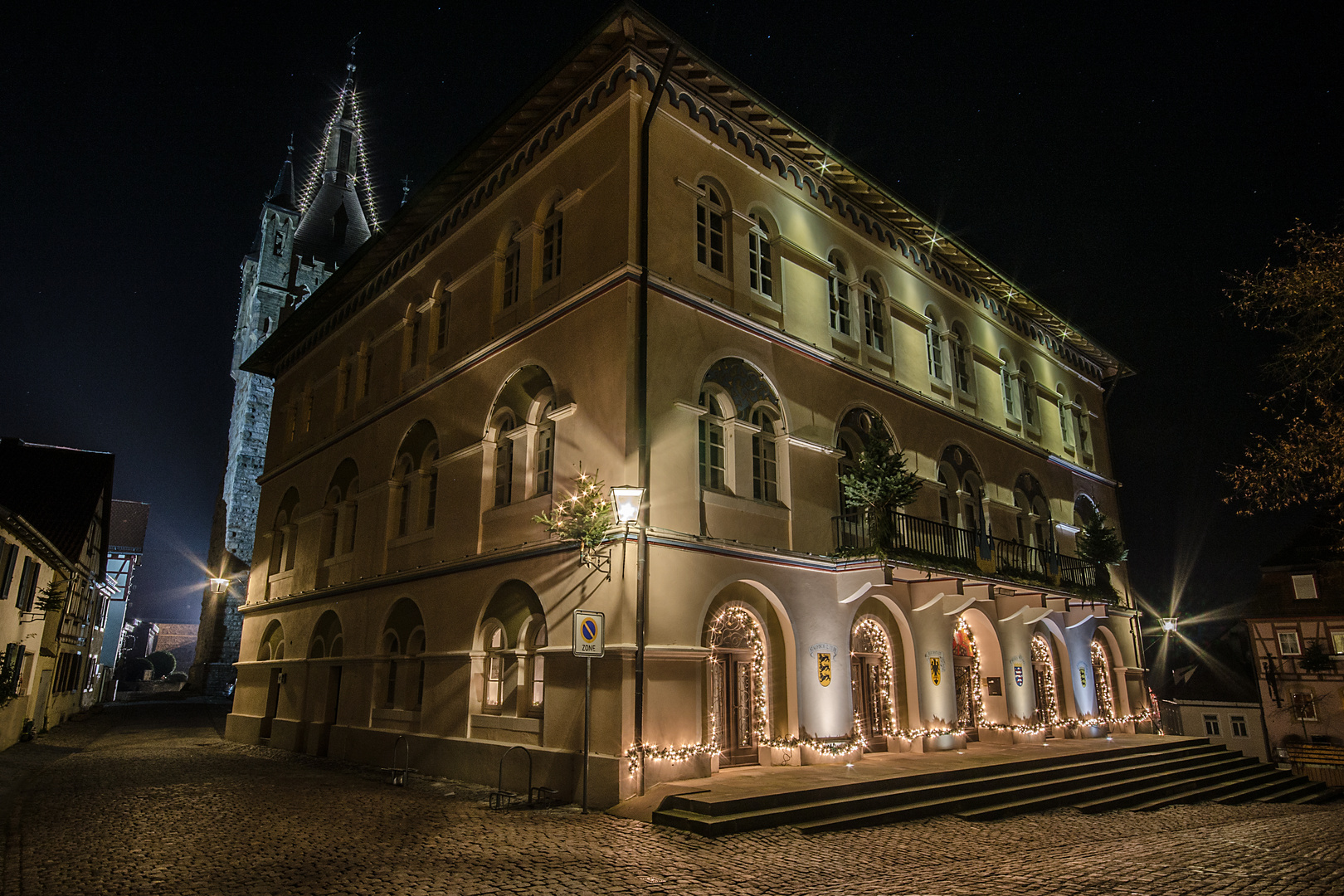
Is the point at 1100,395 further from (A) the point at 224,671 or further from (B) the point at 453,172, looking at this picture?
(A) the point at 224,671

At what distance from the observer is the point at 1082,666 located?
21766 mm

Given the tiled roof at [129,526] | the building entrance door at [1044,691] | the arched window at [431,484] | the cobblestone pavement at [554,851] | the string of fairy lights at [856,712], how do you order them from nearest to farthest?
the cobblestone pavement at [554,851], the string of fairy lights at [856,712], the arched window at [431,484], the building entrance door at [1044,691], the tiled roof at [129,526]

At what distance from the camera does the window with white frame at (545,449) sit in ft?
46.6

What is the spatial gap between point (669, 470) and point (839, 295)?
24.1 feet

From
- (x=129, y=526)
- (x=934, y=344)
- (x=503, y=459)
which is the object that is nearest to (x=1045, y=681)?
(x=934, y=344)

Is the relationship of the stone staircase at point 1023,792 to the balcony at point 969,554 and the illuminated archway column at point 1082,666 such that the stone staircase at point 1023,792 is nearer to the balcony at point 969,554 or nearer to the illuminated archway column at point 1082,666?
the illuminated archway column at point 1082,666

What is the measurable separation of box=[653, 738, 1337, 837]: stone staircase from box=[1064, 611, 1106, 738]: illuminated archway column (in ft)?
8.52

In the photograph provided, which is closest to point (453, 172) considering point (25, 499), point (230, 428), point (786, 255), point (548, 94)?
point (548, 94)

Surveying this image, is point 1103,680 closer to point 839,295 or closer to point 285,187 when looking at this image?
point 839,295

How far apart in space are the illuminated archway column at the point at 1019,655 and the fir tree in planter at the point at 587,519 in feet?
36.1

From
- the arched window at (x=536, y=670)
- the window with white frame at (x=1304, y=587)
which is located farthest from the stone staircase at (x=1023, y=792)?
the window with white frame at (x=1304, y=587)

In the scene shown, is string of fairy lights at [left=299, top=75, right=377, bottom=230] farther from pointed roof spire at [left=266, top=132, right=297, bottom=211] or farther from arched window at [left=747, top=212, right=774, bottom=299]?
arched window at [left=747, top=212, right=774, bottom=299]

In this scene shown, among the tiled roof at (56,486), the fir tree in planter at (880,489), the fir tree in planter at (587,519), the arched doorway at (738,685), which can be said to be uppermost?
the tiled roof at (56,486)

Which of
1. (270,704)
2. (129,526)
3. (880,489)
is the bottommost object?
(270,704)
